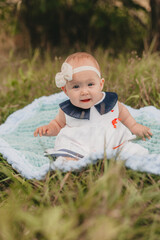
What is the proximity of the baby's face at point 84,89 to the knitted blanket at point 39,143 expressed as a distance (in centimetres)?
34

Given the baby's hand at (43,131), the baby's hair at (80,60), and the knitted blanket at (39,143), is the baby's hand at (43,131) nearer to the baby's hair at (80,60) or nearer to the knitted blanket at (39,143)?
the knitted blanket at (39,143)

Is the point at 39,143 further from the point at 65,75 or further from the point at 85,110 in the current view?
the point at 65,75

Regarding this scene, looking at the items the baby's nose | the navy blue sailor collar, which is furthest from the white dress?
the baby's nose

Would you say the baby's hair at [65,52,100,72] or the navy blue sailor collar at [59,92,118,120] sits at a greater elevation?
the baby's hair at [65,52,100,72]

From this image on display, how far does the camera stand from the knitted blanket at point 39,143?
4.63 feet

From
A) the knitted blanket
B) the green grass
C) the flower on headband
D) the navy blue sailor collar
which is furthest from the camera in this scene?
the navy blue sailor collar

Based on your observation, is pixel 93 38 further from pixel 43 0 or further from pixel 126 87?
pixel 126 87

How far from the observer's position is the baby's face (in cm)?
166

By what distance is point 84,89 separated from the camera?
1668mm

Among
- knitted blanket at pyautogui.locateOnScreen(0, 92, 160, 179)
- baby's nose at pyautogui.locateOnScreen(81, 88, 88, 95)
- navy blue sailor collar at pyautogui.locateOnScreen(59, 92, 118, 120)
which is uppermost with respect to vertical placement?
baby's nose at pyautogui.locateOnScreen(81, 88, 88, 95)

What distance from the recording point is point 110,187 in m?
0.98

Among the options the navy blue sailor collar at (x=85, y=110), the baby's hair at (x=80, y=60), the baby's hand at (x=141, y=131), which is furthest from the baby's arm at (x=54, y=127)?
the baby's hand at (x=141, y=131)

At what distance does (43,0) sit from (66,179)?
12.9 ft

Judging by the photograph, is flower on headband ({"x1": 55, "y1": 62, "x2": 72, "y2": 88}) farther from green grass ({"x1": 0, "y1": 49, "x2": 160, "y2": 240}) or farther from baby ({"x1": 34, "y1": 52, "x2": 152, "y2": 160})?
green grass ({"x1": 0, "y1": 49, "x2": 160, "y2": 240})
